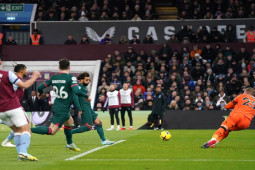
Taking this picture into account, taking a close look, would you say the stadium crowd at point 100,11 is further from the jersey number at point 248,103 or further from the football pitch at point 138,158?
the jersey number at point 248,103

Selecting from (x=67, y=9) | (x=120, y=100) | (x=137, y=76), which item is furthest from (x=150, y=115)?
(x=67, y=9)

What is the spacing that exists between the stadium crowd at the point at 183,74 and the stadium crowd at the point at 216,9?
3.04 meters

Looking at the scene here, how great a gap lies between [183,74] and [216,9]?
19.7ft

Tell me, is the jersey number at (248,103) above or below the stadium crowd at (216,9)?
below

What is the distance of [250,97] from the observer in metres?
15.2

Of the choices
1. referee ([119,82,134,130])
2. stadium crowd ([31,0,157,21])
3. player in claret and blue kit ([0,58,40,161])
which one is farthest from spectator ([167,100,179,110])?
player in claret and blue kit ([0,58,40,161])

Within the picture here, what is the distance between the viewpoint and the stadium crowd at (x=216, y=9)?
111 feet

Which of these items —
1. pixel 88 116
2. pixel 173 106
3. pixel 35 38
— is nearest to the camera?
pixel 88 116

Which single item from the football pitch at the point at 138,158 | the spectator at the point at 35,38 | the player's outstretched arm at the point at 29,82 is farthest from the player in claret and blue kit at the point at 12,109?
the spectator at the point at 35,38

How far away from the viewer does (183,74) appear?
30500 millimetres

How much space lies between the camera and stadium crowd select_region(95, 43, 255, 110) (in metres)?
28.6

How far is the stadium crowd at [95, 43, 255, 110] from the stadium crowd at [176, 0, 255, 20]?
3035 millimetres

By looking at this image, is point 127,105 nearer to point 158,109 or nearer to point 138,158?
point 158,109

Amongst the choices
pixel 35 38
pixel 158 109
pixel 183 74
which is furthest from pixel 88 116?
pixel 35 38
